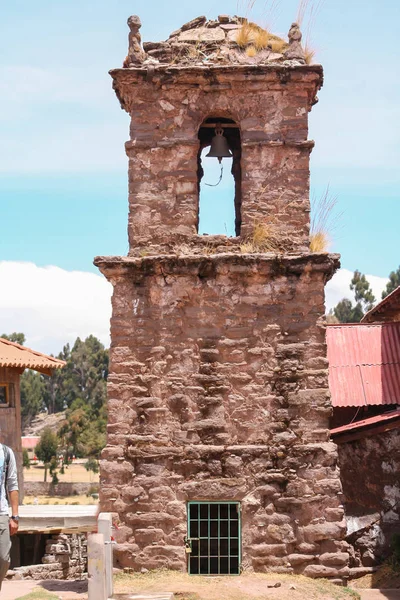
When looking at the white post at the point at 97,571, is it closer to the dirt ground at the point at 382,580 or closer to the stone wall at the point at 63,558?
the dirt ground at the point at 382,580

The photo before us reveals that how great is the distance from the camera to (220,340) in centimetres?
1182

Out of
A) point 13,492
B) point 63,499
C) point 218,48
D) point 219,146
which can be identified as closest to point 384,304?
point 219,146

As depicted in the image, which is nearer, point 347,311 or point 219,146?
point 219,146

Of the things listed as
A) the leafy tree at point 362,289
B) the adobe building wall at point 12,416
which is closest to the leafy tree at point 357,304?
the leafy tree at point 362,289

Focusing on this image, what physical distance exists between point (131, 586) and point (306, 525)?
91.5 inches

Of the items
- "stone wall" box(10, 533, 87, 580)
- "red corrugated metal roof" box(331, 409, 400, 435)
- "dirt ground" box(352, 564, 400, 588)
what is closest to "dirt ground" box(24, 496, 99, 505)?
"stone wall" box(10, 533, 87, 580)

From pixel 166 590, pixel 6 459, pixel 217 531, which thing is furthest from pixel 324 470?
pixel 6 459

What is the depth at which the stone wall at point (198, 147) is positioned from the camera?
481 inches

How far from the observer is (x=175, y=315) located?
467 inches

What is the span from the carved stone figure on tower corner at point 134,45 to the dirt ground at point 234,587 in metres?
6.81

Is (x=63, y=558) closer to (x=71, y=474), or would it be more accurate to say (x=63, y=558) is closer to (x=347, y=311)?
(x=71, y=474)

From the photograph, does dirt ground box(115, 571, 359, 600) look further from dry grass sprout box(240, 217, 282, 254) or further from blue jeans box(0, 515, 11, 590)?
dry grass sprout box(240, 217, 282, 254)

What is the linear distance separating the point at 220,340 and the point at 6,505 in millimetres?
4233

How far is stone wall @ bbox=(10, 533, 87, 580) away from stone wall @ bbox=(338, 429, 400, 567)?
25.1ft
